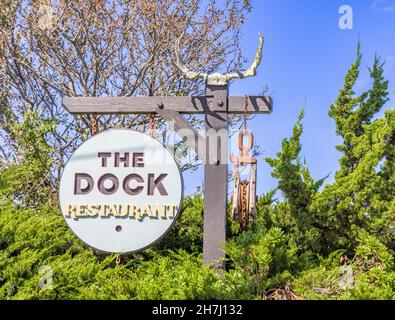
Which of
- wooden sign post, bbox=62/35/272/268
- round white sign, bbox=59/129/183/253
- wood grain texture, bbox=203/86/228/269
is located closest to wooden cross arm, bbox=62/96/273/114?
wooden sign post, bbox=62/35/272/268

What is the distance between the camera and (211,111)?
18.6 feet

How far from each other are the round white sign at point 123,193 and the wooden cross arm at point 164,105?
1.18 feet

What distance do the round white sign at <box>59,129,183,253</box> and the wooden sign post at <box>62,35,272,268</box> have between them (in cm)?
32

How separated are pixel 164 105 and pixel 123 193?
3.28 feet

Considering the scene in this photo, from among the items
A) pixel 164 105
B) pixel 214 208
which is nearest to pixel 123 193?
pixel 214 208

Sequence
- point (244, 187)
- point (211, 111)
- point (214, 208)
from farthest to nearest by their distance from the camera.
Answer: point (211, 111), point (214, 208), point (244, 187)

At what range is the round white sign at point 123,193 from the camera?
5.48m

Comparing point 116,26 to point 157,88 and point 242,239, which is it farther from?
point 242,239

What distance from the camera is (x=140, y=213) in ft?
18.0

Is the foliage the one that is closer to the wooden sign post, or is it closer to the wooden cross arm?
the wooden sign post

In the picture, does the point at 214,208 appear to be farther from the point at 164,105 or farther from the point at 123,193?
the point at 164,105

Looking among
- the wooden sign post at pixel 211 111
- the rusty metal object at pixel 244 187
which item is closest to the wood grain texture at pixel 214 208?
the wooden sign post at pixel 211 111

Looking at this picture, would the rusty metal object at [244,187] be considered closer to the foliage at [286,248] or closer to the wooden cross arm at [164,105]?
the foliage at [286,248]
